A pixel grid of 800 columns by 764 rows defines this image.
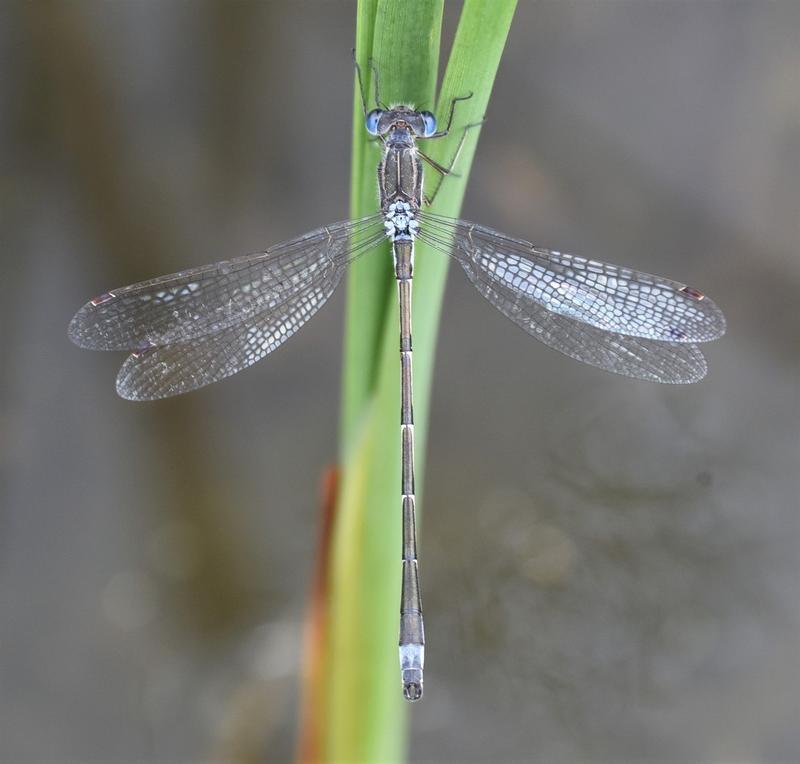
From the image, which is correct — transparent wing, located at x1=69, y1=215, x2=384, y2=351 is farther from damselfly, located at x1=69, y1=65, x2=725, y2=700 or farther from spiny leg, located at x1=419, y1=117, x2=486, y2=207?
spiny leg, located at x1=419, y1=117, x2=486, y2=207

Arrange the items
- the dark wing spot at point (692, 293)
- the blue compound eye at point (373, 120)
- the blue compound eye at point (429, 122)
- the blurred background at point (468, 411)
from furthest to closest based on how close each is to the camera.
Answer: the blurred background at point (468, 411) → the dark wing spot at point (692, 293) → the blue compound eye at point (373, 120) → the blue compound eye at point (429, 122)

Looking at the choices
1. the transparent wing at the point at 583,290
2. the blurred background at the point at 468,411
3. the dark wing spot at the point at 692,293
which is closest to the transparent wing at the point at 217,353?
the transparent wing at the point at 583,290

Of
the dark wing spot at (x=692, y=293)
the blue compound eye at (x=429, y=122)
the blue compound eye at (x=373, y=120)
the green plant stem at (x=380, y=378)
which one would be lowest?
the green plant stem at (x=380, y=378)

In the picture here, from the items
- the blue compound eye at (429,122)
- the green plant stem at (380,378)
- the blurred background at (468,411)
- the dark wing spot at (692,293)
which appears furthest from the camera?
the blurred background at (468,411)

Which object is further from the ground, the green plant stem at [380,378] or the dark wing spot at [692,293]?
the dark wing spot at [692,293]

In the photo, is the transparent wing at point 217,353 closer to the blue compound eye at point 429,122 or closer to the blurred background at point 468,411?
the blue compound eye at point 429,122

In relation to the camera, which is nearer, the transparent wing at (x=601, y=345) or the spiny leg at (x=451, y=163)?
the spiny leg at (x=451, y=163)
